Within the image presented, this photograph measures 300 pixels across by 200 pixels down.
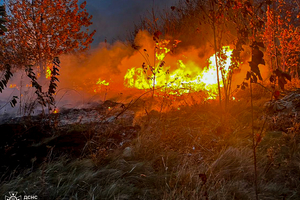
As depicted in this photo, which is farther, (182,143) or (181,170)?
(182,143)

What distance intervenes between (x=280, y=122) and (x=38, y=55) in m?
9.30

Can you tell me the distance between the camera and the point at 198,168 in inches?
94.0

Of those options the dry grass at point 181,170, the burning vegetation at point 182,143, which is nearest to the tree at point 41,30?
the burning vegetation at point 182,143
